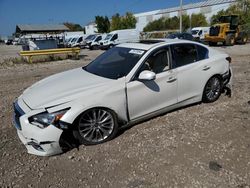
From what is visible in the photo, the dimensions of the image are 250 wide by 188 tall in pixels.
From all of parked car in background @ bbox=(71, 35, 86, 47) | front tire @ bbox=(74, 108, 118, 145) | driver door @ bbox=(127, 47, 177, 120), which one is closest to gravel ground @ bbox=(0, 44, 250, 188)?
front tire @ bbox=(74, 108, 118, 145)

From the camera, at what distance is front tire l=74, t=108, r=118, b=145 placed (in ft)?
11.8

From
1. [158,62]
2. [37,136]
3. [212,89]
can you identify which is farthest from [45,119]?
[212,89]

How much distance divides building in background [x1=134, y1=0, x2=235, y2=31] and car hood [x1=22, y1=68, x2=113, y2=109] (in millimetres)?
60331

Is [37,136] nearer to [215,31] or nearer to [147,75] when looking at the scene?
[147,75]

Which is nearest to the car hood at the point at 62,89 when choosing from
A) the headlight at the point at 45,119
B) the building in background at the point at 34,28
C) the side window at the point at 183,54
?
the headlight at the point at 45,119

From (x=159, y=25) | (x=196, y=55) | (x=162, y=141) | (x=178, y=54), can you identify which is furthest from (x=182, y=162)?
(x=159, y=25)

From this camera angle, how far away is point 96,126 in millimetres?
3758

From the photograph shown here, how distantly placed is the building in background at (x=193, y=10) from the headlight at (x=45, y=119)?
201ft

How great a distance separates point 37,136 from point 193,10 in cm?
7464

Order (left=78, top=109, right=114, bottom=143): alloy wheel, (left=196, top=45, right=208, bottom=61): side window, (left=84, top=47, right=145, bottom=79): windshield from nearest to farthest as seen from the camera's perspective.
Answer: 1. (left=78, top=109, right=114, bottom=143): alloy wheel
2. (left=84, top=47, right=145, bottom=79): windshield
3. (left=196, top=45, right=208, bottom=61): side window

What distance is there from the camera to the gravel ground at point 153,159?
118 inches

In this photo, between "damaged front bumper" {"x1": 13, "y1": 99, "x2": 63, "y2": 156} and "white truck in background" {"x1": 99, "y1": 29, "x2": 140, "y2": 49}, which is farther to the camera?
"white truck in background" {"x1": 99, "y1": 29, "x2": 140, "y2": 49}

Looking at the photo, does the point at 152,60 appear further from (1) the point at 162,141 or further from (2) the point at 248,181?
(2) the point at 248,181

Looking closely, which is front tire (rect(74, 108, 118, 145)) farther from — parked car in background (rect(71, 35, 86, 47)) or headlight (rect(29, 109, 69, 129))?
parked car in background (rect(71, 35, 86, 47))
